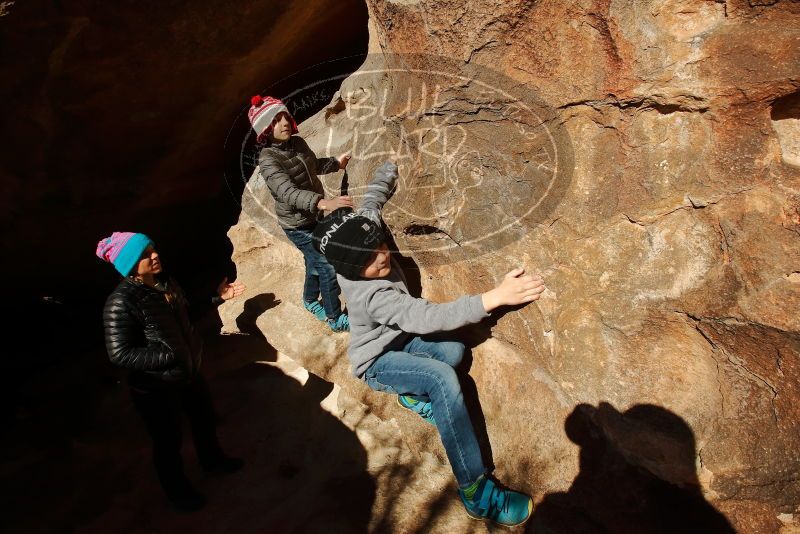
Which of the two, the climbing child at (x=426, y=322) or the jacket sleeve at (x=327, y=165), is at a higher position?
the jacket sleeve at (x=327, y=165)

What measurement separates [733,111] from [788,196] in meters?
0.34

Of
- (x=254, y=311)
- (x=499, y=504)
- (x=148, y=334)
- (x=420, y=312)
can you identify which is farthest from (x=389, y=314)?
(x=254, y=311)

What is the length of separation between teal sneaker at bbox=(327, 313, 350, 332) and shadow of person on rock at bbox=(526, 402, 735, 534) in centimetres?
159

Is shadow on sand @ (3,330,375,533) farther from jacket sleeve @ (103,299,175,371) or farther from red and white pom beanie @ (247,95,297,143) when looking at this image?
red and white pom beanie @ (247,95,297,143)

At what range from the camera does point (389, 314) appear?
2053 mm

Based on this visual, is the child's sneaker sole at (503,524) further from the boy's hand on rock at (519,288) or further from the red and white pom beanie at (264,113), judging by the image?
the red and white pom beanie at (264,113)

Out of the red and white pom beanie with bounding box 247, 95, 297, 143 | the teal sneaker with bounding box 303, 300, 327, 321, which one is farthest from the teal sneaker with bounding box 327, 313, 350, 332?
the red and white pom beanie with bounding box 247, 95, 297, 143

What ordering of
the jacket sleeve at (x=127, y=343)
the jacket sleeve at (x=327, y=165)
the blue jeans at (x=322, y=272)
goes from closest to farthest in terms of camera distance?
the jacket sleeve at (x=127, y=343), the blue jeans at (x=322, y=272), the jacket sleeve at (x=327, y=165)

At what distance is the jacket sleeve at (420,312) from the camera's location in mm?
1937

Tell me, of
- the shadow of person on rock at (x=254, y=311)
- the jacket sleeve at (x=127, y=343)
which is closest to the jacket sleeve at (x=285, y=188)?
the jacket sleeve at (x=127, y=343)

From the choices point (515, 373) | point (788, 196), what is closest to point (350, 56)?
point (515, 373)

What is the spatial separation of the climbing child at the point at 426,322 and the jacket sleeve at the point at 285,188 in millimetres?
558

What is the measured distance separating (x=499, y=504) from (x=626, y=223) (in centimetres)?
131

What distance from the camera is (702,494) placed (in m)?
1.72
